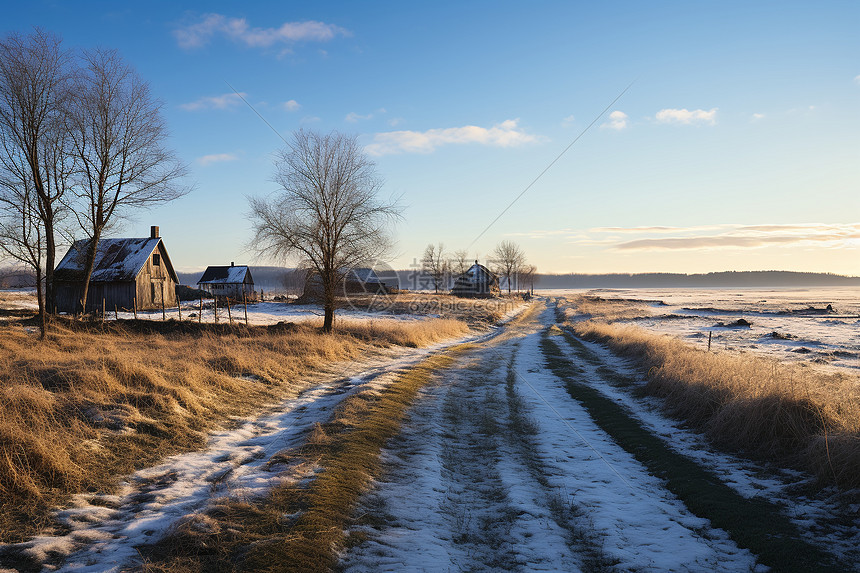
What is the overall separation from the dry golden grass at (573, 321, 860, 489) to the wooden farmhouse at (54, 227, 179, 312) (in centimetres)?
4078

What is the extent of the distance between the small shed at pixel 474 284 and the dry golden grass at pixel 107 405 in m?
72.3

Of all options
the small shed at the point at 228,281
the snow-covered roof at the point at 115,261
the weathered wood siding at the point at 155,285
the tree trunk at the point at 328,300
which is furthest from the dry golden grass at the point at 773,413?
the small shed at the point at 228,281

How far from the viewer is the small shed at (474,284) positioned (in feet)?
291

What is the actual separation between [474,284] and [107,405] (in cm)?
8270

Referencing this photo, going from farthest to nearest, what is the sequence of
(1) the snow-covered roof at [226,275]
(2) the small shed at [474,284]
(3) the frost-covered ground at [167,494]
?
(2) the small shed at [474,284], (1) the snow-covered roof at [226,275], (3) the frost-covered ground at [167,494]

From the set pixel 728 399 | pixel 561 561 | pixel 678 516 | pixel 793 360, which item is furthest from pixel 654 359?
pixel 561 561

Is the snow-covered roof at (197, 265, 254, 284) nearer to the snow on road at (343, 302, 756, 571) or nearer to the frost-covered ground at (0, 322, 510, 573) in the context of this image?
the frost-covered ground at (0, 322, 510, 573)

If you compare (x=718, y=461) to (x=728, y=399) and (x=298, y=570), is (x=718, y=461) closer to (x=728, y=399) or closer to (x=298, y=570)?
(x=728, y=399)

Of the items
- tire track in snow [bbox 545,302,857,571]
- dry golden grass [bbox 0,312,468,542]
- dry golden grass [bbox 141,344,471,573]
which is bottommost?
tire track in snow [bbox 545,302,857,571]

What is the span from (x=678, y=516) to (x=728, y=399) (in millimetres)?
4908

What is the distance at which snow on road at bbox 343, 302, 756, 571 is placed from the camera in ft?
15.4

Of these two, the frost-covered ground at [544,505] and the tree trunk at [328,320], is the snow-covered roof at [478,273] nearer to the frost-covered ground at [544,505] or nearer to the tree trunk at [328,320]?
the tree trunk at [328,320]

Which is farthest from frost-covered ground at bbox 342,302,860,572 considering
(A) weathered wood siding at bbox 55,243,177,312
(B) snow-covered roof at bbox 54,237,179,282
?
(B) snow-covered roof at bbox 54,237,179,282

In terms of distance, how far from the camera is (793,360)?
1927 centimetres
